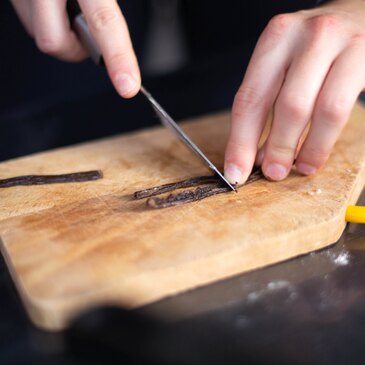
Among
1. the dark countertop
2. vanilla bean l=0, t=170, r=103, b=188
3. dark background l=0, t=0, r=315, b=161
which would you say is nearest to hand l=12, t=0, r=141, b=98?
vanilla bean l=0, t=170, r=103, b=188

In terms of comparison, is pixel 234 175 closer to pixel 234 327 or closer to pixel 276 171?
pixel 276 171

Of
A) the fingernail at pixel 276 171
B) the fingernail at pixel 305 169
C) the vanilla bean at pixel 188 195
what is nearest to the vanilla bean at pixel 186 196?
the vanilla bean at pixel 188 195

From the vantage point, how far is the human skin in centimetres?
179

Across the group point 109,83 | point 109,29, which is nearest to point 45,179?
point 109,29

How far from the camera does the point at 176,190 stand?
1892mm

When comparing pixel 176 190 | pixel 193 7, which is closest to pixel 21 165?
pixel 176 190

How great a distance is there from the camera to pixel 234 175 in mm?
1862

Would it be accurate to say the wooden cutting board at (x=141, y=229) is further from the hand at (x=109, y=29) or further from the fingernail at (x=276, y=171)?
the hand at (x=109, y=29)

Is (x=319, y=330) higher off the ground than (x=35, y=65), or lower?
lower

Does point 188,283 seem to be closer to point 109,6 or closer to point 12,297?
point 12,297

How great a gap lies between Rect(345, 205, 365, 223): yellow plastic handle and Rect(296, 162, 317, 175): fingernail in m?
0.23

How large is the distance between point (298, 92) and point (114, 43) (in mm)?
678

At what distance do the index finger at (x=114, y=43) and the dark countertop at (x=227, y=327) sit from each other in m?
0.79

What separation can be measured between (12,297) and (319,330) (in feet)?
2.80
